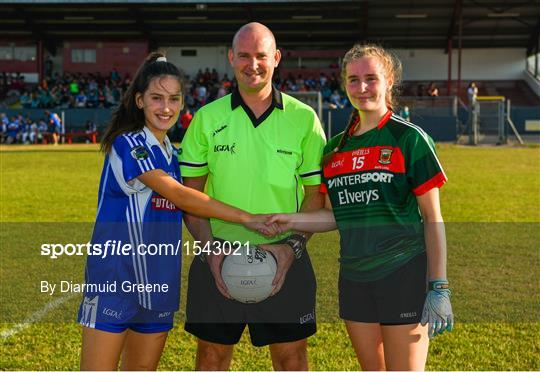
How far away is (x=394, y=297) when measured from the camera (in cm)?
349

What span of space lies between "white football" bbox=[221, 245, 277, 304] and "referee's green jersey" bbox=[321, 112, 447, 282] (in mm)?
430

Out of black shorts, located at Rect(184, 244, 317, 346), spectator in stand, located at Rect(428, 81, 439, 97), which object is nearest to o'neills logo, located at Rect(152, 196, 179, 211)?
black shorts, located at Rect(184, 244, 317, 346)

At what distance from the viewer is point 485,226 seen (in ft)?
34.7

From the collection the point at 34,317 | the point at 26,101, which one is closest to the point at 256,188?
the point at 34,317

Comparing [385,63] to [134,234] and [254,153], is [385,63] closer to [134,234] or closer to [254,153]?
[254,153]

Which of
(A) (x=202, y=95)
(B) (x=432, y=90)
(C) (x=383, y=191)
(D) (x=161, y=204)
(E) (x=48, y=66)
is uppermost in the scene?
(E) (x=48, y=66)

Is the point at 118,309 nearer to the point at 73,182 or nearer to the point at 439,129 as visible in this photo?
the point at 73,182

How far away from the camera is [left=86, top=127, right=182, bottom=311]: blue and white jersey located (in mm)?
3584

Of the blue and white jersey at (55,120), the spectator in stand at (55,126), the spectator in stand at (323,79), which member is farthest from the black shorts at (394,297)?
the spectator in stand at (323,79)

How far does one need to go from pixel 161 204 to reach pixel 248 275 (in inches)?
24.0

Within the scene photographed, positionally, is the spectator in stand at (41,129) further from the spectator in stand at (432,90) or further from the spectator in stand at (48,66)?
the spectator in stand at (432,90)

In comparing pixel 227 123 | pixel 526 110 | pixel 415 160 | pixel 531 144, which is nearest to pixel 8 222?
pixel 227 123

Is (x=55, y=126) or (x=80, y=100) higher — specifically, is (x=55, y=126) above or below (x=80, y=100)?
below

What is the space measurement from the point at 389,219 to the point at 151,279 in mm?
1286
